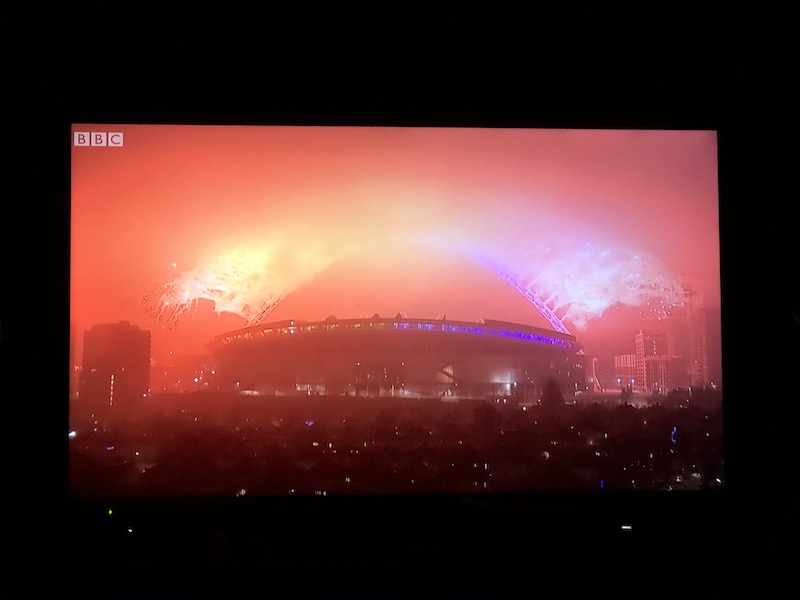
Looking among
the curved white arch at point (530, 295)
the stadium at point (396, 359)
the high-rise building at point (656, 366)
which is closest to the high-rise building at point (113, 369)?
the stadium at point (396, 359)

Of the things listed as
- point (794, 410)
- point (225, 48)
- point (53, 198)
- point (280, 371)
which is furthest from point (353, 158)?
point (794, 410)

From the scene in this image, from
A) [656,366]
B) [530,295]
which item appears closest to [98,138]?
[530,295]

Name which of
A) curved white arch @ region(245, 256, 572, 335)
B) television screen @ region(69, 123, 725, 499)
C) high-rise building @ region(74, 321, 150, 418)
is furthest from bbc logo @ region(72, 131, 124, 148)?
curved white arch @ region(245, 256, 572, 335)

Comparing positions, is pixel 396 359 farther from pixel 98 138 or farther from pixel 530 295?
pixel 98 138

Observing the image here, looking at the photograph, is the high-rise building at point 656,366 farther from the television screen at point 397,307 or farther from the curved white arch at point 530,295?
the curved white arch at point 530,295

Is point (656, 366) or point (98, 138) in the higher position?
point (98, 138)

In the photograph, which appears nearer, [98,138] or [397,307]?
[98,138]

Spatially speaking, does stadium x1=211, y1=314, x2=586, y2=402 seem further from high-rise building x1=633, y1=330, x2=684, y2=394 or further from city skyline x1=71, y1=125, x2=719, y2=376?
high-rise building x1=633, y1=330, x2=684, y2=394
